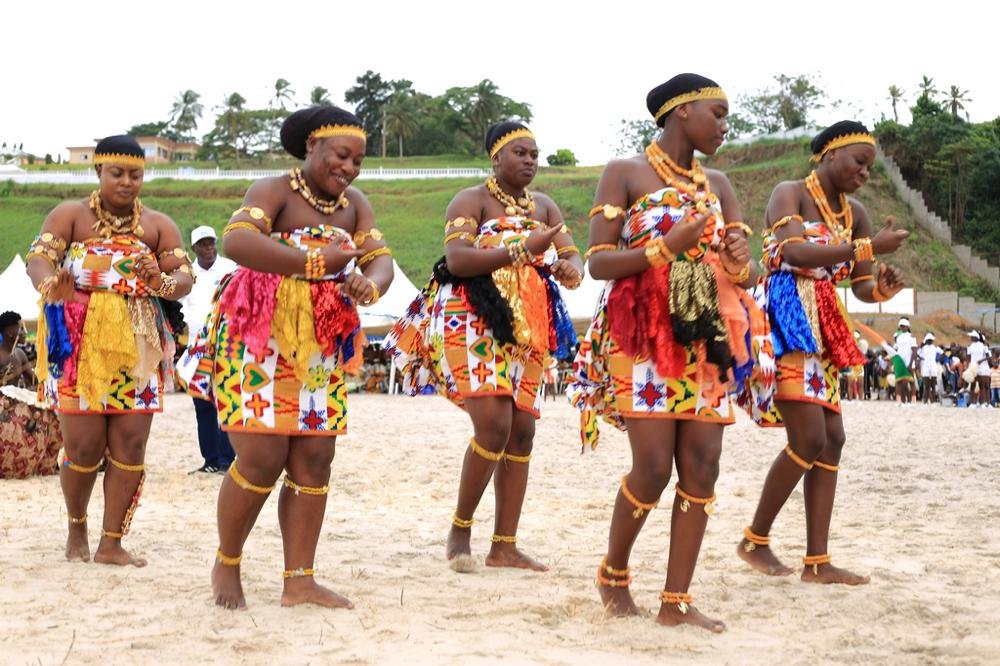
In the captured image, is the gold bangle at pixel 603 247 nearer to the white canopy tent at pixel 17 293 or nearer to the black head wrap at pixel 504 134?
the black head wrap at pixel 504 134

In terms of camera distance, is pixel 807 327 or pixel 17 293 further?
pixel 17 293

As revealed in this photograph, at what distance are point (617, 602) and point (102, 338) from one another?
2.98 m

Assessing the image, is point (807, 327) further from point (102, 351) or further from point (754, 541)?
point (102, 351)

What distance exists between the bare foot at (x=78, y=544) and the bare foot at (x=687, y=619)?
3.15m

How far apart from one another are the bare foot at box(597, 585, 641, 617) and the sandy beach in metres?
0.08

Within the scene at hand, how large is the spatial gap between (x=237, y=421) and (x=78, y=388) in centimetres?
162

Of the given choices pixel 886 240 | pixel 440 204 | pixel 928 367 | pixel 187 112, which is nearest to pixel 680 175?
pixel 886 240

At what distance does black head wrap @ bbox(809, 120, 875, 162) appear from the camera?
224 inches

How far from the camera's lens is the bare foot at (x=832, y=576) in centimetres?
538

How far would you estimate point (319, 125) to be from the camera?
475 cm

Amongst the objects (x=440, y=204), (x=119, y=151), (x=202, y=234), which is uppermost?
(x=440, y=204)

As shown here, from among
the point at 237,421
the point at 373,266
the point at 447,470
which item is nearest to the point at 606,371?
the point at 373,266

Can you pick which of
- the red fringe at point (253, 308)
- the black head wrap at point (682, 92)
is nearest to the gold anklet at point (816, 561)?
the black head wrap at point (682, 92)

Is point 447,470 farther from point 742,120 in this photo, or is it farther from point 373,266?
point 742,120
